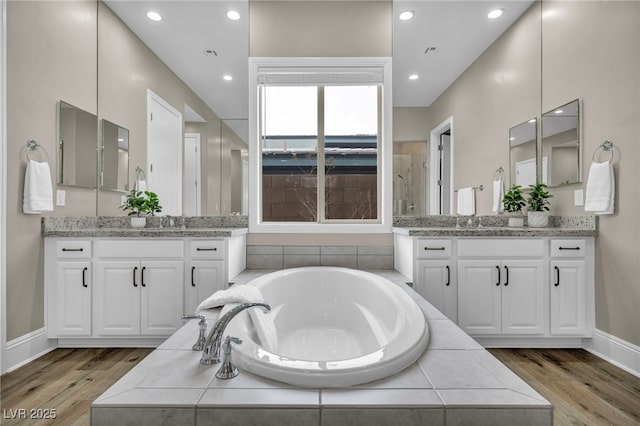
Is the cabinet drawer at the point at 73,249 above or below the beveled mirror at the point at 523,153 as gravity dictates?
below

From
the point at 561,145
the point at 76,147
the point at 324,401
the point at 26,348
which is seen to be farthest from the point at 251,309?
the point at 561,145

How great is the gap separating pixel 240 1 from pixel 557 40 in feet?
8.52

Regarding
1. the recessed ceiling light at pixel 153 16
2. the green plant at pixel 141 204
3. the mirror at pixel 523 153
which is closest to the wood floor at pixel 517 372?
the green plant at pixel 141 204

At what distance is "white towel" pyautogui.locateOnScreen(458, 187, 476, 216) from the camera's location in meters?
2.84

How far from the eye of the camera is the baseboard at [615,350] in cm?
199

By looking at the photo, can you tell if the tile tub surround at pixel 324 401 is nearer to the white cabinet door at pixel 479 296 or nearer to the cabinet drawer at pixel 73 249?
the white cabinet door at pixel 479 296

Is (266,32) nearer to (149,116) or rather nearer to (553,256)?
(149,116)

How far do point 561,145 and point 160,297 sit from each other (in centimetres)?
326

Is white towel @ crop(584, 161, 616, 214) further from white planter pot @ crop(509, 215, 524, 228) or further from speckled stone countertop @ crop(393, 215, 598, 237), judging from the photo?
white planter pot @ crop(509, 215, 524, 228)

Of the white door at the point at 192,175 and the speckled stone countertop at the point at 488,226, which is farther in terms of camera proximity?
the white door at the point at 192,175

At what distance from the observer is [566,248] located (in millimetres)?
2301

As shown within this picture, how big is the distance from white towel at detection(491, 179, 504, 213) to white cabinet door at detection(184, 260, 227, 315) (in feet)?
7.76

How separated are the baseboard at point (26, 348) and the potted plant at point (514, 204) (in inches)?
145

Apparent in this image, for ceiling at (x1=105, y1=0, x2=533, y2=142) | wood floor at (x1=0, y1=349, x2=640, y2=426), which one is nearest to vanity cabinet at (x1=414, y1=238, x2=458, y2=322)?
wood floor at (x1=0, y1=349, x2=640, y2=426)
